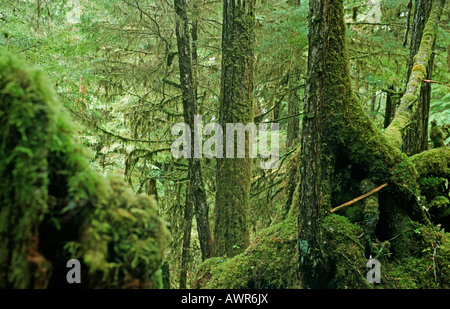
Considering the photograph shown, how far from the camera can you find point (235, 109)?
5918 mm

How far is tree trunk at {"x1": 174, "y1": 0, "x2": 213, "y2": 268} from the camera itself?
6426mm

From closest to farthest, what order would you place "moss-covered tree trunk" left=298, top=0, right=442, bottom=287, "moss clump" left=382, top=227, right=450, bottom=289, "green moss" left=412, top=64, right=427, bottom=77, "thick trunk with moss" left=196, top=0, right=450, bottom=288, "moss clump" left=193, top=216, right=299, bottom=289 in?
"thick trunk with moss" left=196, top=0, right=450, bottom=288 → "moss clump" left=382, top=227, right=450, bottom=289 → "moss clump" left=193, top=216, right=299, bottom=289 → "moss-covered tree trunk" left=298, top=0, right=442, bottom=287 → "green moss" left=412, top=64, right=427, bottom=77

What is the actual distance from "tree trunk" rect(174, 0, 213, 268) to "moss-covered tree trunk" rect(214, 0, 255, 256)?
68 cm

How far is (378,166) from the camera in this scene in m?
4.38

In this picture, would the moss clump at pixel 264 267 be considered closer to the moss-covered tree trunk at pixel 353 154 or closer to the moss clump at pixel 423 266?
the moss-covered tree trunk at pixel 353 154

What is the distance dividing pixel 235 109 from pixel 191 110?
44.9 inches

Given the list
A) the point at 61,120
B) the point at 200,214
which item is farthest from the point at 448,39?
the point at 61,120

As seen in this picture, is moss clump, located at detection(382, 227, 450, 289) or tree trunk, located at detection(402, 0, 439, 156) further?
tree trunk, located at detection(402, 0, 439, 156)

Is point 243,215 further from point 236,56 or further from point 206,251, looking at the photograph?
point 236,56

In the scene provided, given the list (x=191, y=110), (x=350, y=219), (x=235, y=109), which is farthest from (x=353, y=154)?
(x=191, y=110)

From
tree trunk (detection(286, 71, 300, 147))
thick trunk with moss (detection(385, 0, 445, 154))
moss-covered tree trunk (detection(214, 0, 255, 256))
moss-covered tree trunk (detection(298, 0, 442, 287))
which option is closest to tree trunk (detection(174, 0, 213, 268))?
moss-covered tree trunk (detection(214, 0, 255, 256))

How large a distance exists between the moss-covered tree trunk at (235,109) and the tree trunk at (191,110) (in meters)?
0.68

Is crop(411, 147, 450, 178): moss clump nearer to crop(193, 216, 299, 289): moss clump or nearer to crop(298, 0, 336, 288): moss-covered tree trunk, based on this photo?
crop(193, 216, 299, 289): moss clump

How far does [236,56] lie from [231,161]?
1901 mm
